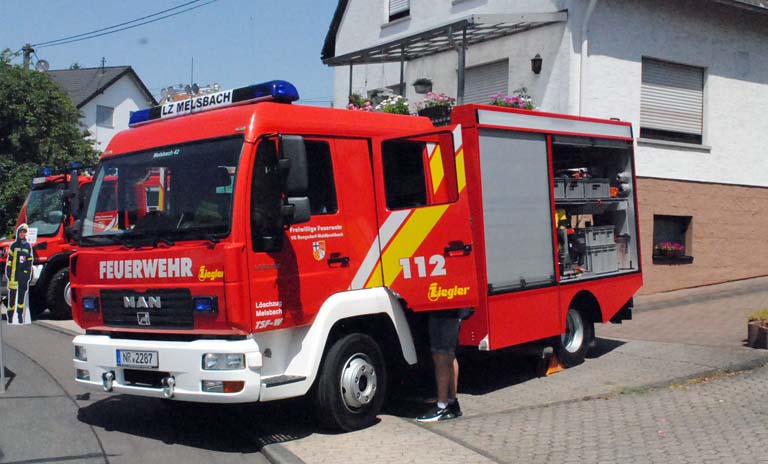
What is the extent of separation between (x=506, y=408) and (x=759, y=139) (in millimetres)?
11969

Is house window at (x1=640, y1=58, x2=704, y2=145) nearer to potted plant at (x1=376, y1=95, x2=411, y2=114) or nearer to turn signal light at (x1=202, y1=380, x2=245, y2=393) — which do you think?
potted plant at (x1=376, y1=95, x2=411, y2=114)

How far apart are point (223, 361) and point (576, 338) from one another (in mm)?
5101

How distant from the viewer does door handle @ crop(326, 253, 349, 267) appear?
671cm

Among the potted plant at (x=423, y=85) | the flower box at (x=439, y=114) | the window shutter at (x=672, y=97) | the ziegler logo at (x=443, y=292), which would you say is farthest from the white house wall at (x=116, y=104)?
the ziegler logo at (x=443, y=292)

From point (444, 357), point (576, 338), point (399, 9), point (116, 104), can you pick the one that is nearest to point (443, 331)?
point (444, 357)

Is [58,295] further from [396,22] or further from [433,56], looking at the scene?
[396,22]

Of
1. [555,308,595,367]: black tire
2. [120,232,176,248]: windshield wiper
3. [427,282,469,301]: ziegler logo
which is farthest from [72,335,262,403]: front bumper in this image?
[555,308,595,367]: black tire

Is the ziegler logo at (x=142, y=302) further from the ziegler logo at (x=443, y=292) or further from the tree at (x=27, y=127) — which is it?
the tree at (x=27, y=127)

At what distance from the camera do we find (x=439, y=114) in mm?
8312

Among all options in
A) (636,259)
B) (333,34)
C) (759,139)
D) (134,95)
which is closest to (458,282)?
(636,259)

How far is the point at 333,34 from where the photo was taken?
2106cm

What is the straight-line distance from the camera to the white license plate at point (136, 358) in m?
6.32

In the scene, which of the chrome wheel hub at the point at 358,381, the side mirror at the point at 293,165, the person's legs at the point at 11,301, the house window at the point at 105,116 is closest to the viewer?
the side mirror at the point at 293,165

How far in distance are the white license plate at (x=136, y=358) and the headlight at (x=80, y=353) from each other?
0.49 m
